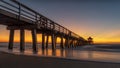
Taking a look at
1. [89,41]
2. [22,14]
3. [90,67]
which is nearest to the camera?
[90,67]

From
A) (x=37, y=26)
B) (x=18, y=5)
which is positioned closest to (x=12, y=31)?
(x=37, y=26)

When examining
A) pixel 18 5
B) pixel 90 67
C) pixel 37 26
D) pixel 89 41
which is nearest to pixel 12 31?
pixel 37 26

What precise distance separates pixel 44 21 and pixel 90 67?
11.3 metres

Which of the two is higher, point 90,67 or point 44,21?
point 44,21

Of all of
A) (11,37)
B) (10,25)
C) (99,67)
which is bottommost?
(99,67)

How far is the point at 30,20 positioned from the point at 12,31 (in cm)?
224

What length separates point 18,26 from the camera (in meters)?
14.1

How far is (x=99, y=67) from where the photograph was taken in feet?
17.7

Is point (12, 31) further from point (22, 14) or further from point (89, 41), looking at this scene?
point (89, 41)

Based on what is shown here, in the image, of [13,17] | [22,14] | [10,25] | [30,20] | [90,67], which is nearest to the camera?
[90,67]

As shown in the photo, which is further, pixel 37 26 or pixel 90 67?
pixel 37 26

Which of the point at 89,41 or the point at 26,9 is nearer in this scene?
the point at 26,9

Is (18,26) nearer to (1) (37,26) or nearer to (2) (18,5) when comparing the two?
(1) (37,26)

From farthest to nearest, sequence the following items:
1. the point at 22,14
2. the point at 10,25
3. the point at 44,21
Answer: the point at 44,21 → the point at 10,25 → the point at 22,14
